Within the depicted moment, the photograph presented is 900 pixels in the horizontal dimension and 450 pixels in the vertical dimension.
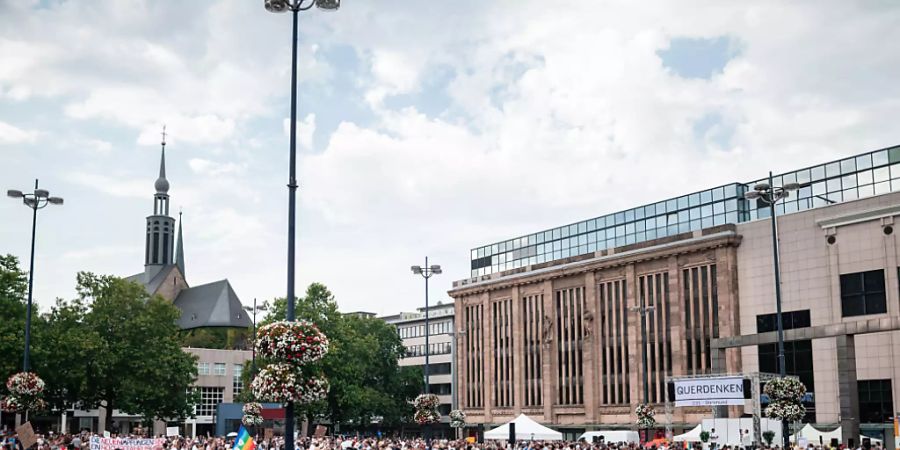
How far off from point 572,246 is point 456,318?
1599 cm

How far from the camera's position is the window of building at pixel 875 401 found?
50.6 m

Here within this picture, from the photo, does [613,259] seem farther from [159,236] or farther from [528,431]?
[159,236]

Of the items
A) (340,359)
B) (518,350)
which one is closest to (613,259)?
(518,350)

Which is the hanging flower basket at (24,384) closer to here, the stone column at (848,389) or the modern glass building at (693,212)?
the stone column at (848,389)

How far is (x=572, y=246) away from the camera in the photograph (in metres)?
75.9

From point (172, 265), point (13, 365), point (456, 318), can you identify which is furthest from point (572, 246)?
point (172, 265)

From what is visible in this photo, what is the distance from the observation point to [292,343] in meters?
19.1

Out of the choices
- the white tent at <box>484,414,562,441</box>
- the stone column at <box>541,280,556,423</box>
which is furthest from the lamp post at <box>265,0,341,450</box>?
the stone column at <box>541,280,556,423</box>

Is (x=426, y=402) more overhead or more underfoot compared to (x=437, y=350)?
more underfoot

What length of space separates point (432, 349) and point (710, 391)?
7508 centimetres

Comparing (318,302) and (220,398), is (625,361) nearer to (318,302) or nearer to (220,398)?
(318,302)

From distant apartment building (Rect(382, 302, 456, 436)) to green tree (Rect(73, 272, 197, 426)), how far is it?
35.4 meters

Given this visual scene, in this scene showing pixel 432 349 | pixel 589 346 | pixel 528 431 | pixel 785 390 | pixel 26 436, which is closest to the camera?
pixel 26 436

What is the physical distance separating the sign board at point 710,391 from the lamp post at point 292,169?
21188mm
